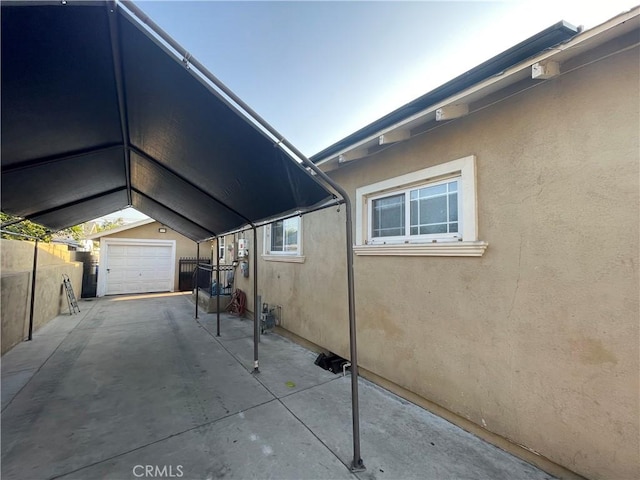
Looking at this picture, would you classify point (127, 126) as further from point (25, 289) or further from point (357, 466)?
point (25, 289)

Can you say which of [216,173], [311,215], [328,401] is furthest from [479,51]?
→ [328,401]

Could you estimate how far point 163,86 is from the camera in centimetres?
211

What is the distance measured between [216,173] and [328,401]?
10.2 ft

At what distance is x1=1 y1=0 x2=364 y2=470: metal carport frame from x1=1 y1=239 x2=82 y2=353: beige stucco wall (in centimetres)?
167

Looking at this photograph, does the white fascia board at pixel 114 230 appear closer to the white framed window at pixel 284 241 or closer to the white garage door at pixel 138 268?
the white garage door at pixel 138 268

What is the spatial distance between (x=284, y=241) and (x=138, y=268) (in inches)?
405

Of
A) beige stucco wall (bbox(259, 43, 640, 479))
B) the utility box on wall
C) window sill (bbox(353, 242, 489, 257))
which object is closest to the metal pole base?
beige stucco wall (bbox(259, 43, 640, 479))

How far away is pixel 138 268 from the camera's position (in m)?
13.2

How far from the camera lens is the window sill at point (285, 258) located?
5.53 metres

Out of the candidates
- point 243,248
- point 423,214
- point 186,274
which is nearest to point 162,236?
point 186,274

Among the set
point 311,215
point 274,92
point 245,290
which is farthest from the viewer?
point 245,290

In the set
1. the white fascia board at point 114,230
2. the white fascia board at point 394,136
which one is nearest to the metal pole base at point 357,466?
the white fascia board at point 394,136

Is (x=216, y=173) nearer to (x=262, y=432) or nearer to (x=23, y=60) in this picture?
(x=23, y=60)

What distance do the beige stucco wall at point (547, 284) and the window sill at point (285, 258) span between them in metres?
2.56
